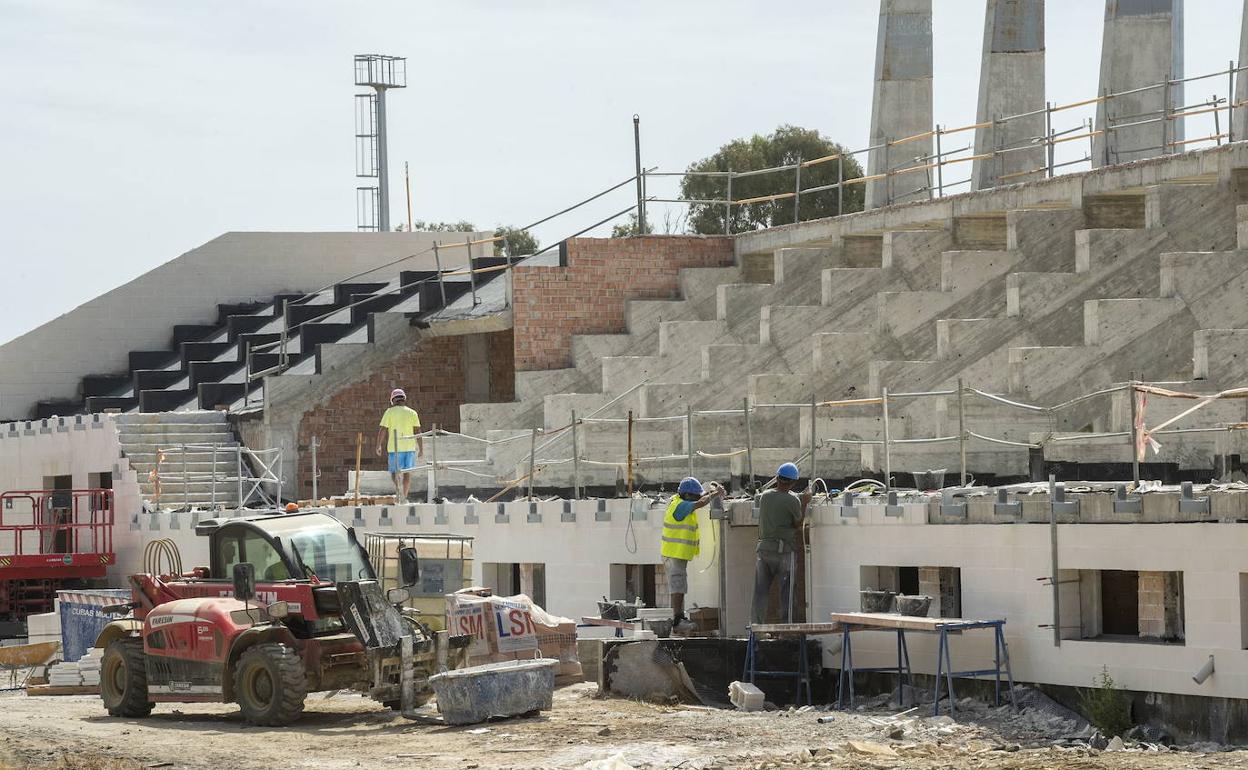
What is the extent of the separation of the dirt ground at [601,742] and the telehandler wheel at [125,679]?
0.86 feet

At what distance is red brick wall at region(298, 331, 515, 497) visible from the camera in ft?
117

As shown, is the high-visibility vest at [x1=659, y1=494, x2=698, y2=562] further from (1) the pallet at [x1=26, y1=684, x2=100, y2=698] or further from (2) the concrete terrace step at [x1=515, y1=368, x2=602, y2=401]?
(2) the concrete terrace step at [x1=515, y1=368, x2=602, y2=401]

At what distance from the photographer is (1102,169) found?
29047 millimetres

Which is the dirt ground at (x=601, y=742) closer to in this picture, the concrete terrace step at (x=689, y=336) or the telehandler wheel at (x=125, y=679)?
the telehandler wheel at (x=125, y=679)

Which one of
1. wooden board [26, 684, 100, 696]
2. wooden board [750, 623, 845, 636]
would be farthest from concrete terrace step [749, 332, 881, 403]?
wooden board [26, 684, 100, 696]

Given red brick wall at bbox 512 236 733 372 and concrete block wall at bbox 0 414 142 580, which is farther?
red brick wall at bbox 512 236 733 372

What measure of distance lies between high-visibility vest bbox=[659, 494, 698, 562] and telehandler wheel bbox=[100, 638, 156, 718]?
18.2ft

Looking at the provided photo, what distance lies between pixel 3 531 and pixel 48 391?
7812mm

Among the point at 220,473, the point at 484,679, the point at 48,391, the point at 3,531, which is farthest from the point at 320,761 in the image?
the point at 48,391

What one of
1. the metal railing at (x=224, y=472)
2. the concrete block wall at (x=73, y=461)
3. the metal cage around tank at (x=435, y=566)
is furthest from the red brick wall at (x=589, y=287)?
the metal cage around tank at (x=435, y=566)

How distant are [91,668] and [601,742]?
29.4 feet

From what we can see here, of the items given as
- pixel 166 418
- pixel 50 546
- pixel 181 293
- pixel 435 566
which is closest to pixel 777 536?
pixel 435 566

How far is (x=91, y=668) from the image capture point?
2344cm

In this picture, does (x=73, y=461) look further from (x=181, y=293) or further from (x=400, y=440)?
(x=400, y=440)
